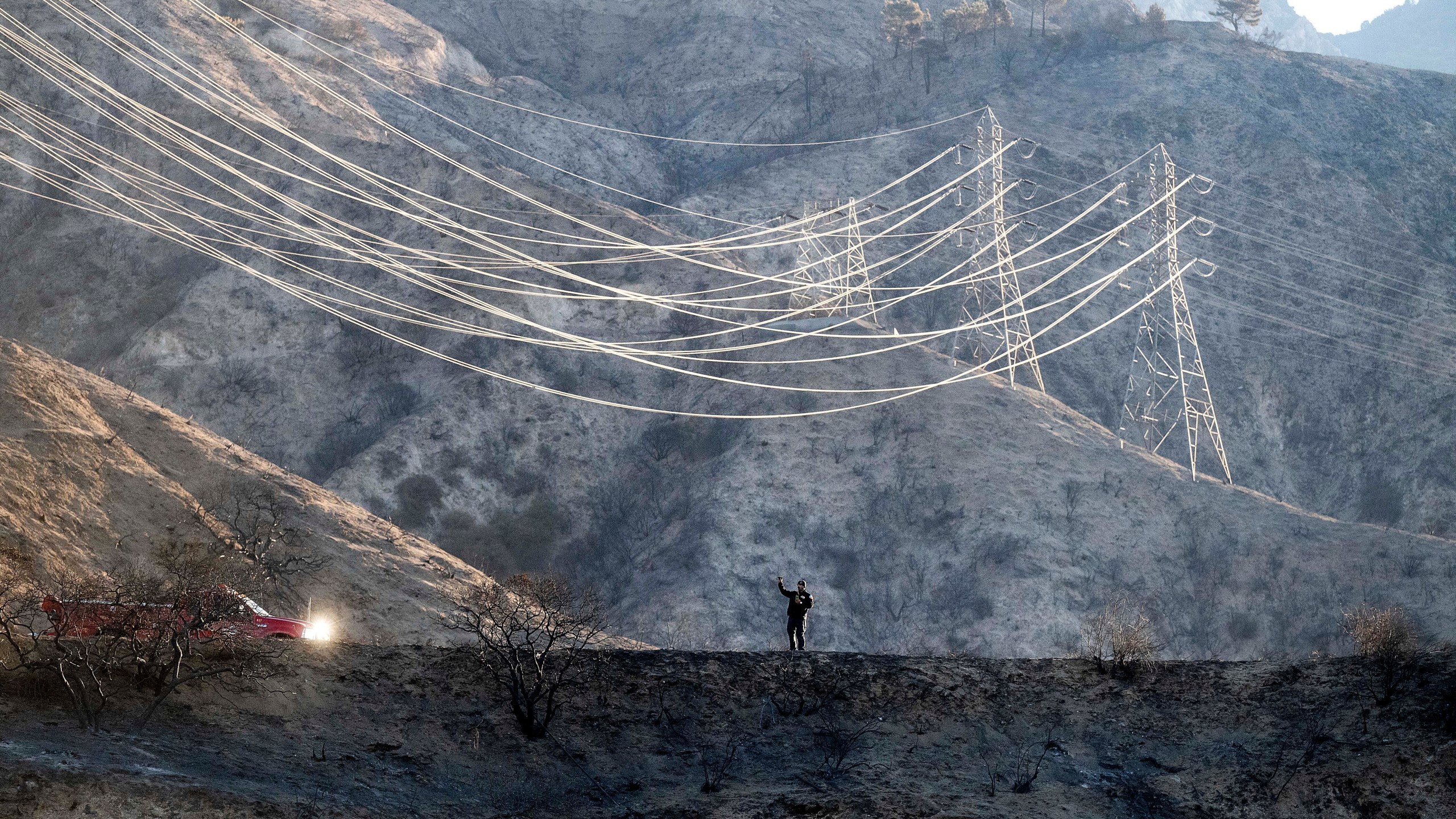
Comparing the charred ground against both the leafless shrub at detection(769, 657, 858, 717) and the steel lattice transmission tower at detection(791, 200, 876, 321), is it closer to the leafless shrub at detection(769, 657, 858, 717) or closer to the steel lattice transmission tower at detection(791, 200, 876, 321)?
the leafless shrub at detection(769, 657, 858, 717)

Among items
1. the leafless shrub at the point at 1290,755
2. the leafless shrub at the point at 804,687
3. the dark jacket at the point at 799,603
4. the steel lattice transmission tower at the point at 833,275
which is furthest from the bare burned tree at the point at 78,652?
the steel lattice transmission tower at the point at 833,275

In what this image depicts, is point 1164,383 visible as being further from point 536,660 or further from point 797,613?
point 536,660

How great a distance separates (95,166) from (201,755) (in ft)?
222

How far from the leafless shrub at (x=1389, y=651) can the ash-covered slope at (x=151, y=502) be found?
70.2 feet

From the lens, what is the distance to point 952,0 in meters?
136

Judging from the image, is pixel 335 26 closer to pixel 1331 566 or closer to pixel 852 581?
pixel 852 581

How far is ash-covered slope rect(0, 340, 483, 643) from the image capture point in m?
29.3

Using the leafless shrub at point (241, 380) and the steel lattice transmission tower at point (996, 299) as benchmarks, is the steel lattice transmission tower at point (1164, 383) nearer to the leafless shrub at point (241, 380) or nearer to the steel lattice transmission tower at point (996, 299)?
the steel lattice transmission tower at point (996, 299)

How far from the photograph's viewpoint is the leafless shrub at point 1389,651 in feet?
64.3

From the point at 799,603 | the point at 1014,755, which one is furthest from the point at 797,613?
the point at 1014,755

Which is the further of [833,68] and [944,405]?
[833,68]

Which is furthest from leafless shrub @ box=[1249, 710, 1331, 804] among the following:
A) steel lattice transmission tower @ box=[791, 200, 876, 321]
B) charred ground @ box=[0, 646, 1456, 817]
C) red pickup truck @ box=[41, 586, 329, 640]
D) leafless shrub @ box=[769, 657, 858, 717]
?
steel lattice transmission tower @ box=[791, 200, 876, 321]

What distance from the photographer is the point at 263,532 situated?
35719mm

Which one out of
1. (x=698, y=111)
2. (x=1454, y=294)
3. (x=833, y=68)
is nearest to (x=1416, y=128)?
(x=1454, y=294)
